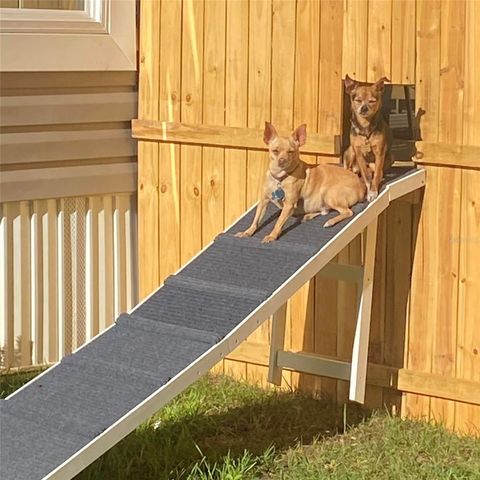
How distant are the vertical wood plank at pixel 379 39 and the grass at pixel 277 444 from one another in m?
1.60

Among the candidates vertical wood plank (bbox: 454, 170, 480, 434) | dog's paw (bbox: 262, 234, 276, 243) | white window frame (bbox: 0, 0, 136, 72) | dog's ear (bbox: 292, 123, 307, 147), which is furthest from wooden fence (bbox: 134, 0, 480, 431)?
dog's paw (bbox: 262, 234, 276, 243)

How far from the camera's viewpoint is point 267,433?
18.8ft

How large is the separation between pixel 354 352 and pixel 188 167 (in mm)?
1537

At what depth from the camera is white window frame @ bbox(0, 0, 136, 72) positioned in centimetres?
663

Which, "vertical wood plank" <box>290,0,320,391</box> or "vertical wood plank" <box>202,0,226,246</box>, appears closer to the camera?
"vertical wood plank" <box>290,0,320,391</box>

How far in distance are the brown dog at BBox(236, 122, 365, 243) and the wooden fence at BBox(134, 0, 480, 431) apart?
399mm

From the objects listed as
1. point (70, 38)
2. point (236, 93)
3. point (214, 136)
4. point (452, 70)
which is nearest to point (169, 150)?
point (214, 136)

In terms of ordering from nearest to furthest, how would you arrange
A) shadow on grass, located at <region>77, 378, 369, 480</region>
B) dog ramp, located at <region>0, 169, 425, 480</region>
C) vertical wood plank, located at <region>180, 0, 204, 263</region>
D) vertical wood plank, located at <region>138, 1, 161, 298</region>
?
dog ramp, located at <region>0, 169, 425, 480</region> < shadow on grass, located at <region>77, 378, 369, 480</region> < vertical wood plank, located at <region>180, 0, 204, 263</region> < vertical wood plank, located at <region>138, 1, 161, 298</region>

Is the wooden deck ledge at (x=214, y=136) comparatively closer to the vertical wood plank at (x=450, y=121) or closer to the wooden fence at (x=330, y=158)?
the wooden fence at (x=330, y=158)

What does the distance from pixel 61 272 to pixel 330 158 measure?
1.89m

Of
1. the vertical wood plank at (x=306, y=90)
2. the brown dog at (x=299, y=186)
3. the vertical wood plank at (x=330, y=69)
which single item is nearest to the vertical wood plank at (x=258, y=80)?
the vertical wood plank at (x=306, y=90)

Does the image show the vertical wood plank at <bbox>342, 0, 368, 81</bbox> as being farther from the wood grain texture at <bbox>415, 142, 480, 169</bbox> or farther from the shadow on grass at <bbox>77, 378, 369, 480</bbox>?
the shadow on grass at <bbox>77, 378, 369, 480</bbox>

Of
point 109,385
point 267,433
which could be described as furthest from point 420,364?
point 109,385

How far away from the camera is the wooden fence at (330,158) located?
18.5 ft
